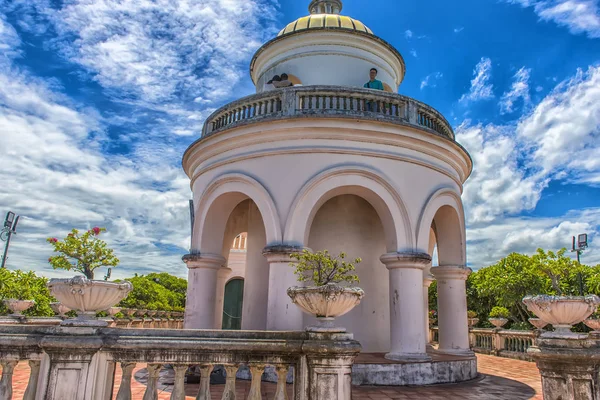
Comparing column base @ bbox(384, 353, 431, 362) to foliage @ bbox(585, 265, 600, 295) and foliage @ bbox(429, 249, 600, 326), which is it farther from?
foliage @ bbox(585, 265, 600, 295)

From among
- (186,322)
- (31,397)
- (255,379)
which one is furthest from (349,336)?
(186,322)

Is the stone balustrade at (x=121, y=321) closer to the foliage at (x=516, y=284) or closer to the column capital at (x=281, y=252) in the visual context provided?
the column capital at (x=281, y=252)

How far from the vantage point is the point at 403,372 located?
900cm

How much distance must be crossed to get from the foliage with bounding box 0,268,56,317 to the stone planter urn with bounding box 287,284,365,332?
527 inches

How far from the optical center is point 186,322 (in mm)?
10914

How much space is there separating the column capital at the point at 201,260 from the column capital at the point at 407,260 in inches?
166

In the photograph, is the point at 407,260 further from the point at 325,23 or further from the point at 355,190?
the point at 325,23

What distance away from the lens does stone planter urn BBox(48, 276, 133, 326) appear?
507cm

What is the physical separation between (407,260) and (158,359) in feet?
19.6

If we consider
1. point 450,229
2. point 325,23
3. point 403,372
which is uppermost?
point 325,23

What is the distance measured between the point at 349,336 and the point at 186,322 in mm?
6574

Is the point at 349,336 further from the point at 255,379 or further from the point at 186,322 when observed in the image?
the point at 186,322

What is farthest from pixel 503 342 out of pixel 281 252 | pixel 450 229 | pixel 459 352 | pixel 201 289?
pixel 201 289

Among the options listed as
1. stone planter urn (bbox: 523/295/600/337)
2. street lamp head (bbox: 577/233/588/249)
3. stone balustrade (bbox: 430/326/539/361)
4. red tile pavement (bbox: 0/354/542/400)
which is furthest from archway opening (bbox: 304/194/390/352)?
street lamp head (bbox: 577/233/588/249)
